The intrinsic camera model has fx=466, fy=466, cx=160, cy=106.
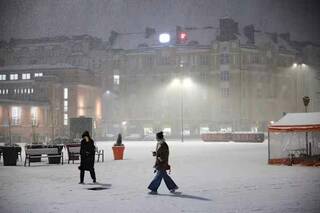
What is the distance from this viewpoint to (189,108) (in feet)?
282

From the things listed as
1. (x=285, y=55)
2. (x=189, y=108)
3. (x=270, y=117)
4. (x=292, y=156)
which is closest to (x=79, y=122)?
(x=292, y=156)

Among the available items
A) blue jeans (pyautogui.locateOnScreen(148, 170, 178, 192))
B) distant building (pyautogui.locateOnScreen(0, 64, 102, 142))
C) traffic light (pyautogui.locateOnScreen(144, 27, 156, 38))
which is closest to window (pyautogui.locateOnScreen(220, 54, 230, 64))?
traffic light (pyautogui.locateOnScreen(144, 27, 156, 38))

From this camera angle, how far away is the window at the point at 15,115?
240 ft

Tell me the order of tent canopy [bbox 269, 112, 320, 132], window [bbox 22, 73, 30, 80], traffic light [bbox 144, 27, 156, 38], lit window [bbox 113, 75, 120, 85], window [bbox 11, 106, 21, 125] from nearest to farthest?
tent canopy [bbox 269, 112, 320, 132]
window [bbox 11, 106, 21, 125]
window [bbox 22, 73, 30, 80]
lit window [bbox 113, 75, 120, 85]
traffic light [bbox 144, 27, 156, 38]

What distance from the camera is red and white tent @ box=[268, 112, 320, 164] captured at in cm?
2468

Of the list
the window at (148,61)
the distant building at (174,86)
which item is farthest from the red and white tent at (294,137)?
the window at (148,61)

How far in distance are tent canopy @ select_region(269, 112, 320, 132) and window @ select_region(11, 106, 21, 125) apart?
2193 inches

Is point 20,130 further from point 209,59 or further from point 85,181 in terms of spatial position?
point 85,181

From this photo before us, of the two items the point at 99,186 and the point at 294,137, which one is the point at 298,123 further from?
the point at 99,186

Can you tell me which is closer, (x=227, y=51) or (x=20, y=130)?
(x=20, y=130)

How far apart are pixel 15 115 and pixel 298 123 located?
57.3 m

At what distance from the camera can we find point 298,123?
82.2ft

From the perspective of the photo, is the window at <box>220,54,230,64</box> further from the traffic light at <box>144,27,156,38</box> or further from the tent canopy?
the tent canopy

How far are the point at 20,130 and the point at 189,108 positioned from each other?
3030 centimetres
